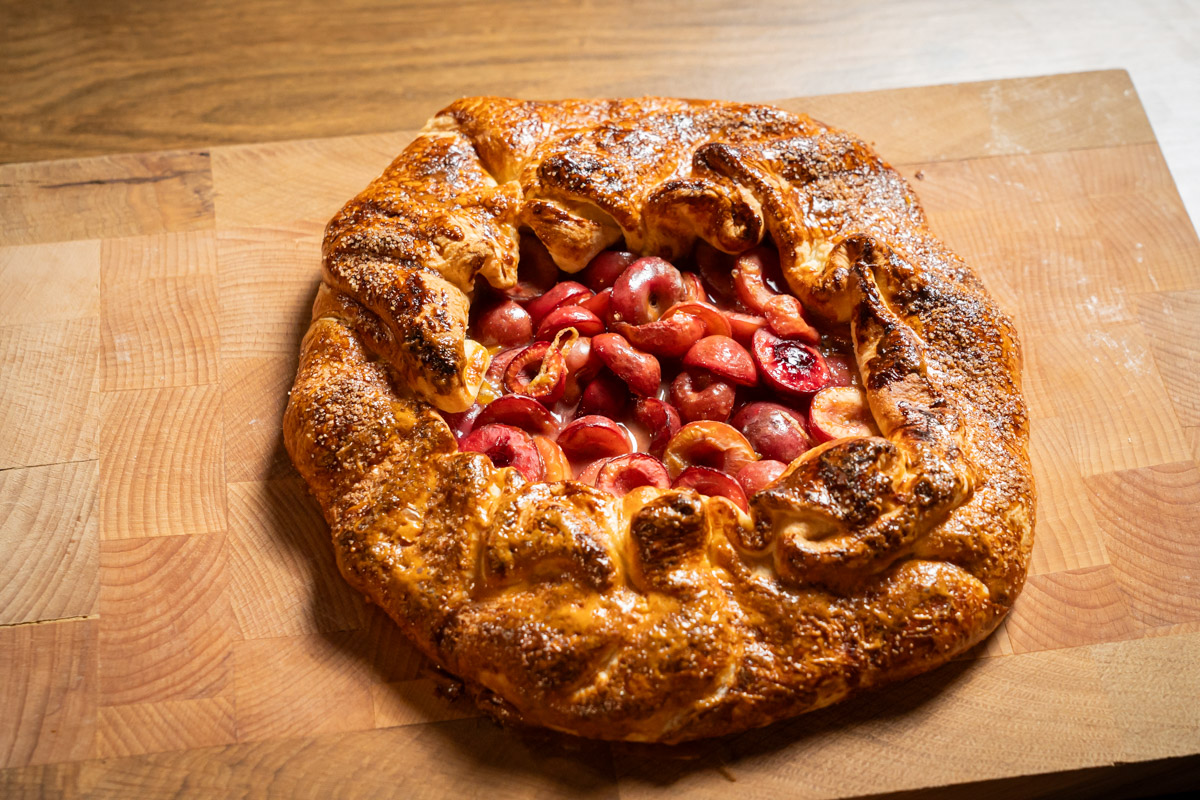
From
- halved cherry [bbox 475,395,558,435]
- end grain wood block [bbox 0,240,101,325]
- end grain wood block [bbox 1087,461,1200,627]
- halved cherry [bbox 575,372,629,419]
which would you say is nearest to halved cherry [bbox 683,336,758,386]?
halved cherry [bbox 575,372,629,419]

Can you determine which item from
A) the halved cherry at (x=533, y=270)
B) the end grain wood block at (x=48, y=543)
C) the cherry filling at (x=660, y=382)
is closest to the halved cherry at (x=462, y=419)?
the cherry filling at (x=660, y=382)

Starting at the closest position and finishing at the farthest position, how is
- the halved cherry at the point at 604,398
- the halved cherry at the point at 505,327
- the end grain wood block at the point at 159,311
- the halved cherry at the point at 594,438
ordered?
the halved cherry at the point at 594,438 → the halved cherry at the point at 604,398 → the halved cherry at the point at 505,327 → the end grain wood block at the point at 159,311

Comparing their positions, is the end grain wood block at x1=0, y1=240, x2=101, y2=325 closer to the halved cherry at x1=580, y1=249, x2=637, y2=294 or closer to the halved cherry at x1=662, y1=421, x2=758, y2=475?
the halved cherry at x1=580, y1=249, x2=637, y2=294

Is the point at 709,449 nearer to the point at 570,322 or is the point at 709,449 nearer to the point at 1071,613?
the point at 570,322

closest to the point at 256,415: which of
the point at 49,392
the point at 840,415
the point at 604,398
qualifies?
the point at 49,392

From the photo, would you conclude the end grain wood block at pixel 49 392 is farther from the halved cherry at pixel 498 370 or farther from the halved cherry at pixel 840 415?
the halved cherry at pixel 840 415
